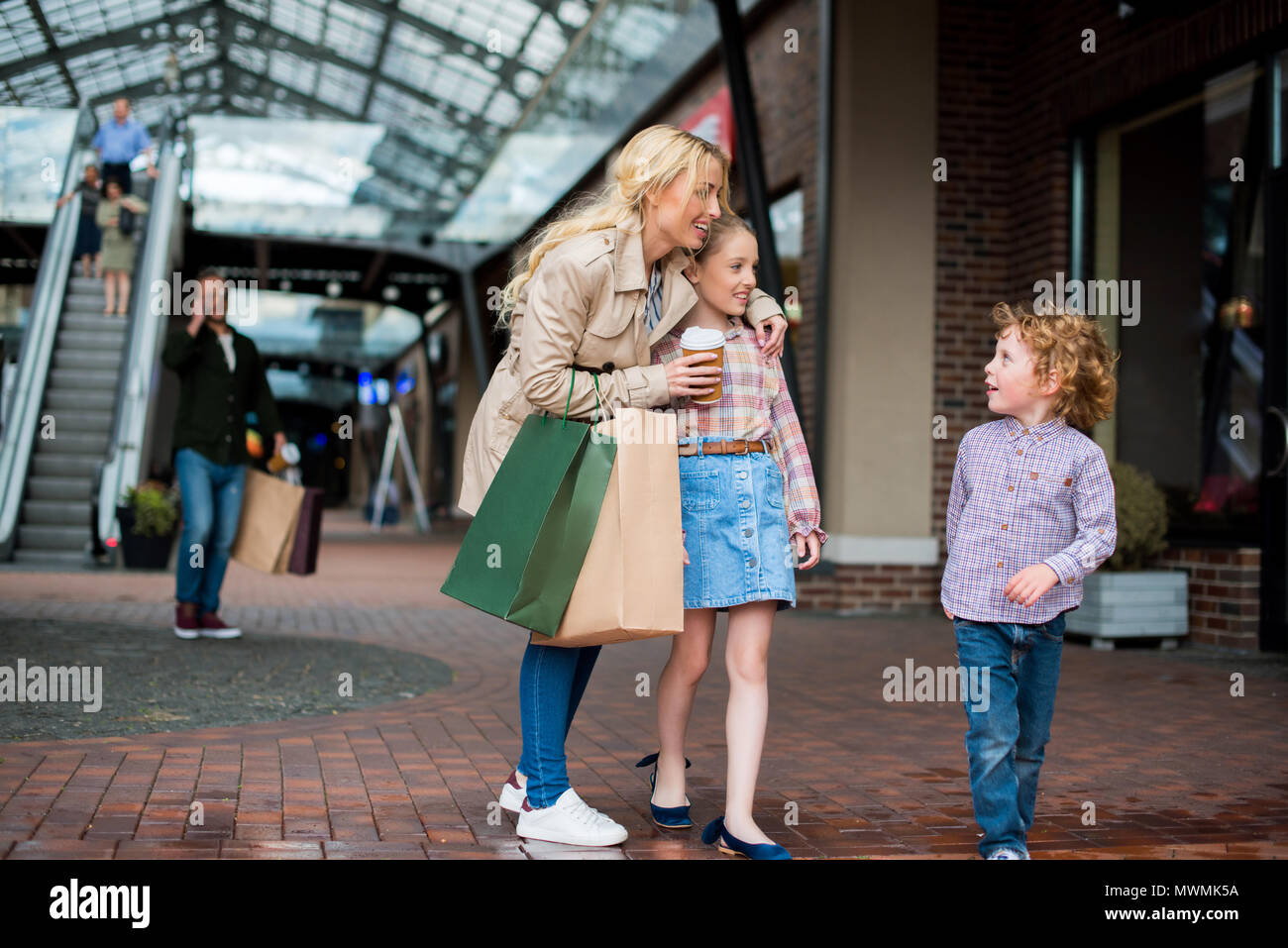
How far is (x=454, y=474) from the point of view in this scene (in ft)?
95.7

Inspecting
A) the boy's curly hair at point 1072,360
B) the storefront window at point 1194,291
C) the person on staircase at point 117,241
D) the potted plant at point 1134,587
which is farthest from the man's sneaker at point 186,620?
the person on staircase at point 117,241

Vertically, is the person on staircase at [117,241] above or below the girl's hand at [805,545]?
above

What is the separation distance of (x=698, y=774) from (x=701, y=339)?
5.94 feet

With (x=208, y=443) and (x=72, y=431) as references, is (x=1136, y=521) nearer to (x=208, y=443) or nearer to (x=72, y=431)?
(x=208, y=443)

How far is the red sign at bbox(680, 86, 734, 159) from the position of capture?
12.1 metres

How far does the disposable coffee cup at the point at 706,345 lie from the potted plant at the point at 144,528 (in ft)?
32.9

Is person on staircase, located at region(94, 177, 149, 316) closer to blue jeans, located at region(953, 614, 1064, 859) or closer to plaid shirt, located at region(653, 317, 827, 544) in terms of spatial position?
plaid shirt, located at region(653, 317, 827, 544)

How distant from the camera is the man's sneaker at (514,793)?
3566 mm

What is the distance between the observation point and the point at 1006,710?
10.3ft

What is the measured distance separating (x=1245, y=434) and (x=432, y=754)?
18.0ft

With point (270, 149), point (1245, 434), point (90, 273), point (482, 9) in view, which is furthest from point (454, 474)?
point (1245, 434)

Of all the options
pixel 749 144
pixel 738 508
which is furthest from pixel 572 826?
pixel 749 144

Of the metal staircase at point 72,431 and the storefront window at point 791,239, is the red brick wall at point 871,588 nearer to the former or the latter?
the storefront window at point 791,239

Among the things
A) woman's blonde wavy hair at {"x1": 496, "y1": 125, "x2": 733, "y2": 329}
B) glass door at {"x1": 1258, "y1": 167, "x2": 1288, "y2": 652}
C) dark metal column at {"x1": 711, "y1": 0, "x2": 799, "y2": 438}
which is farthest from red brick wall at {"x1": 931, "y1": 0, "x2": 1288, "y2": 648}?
woman's blonde wavy hair at {"x1": 496, "y1": 125, "x2": 733, "y2": 329}
